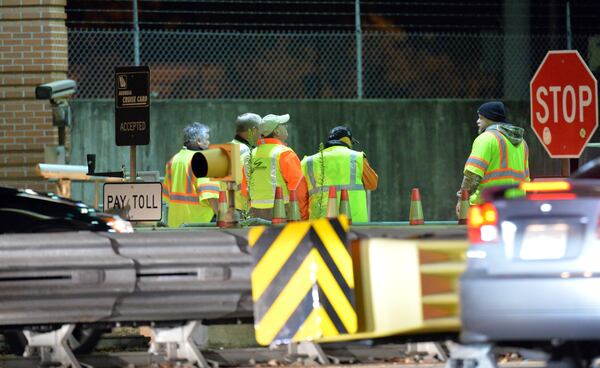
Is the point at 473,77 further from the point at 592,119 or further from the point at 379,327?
the point at 379,327

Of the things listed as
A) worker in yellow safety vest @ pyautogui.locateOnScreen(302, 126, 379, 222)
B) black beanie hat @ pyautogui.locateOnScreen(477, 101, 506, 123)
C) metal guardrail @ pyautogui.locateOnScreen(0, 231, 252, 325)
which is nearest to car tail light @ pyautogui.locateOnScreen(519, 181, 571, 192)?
metal guardrail @ pyautogui.locateOnScreen(0, 231, 252, 325)

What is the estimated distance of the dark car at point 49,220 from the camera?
546 inches

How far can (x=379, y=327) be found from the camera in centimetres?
1167

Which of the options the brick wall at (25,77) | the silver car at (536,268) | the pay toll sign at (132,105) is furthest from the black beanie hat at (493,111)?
the brick wall at (25,77)

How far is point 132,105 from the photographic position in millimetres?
17609

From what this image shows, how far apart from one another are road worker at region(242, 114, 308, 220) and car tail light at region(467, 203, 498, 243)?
7662mm

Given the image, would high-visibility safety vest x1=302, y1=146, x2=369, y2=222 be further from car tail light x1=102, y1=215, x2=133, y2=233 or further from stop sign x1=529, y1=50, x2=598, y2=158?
car tail light x1=102, y1=215, x2=133, y2=233

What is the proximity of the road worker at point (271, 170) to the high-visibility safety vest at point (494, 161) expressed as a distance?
218 centimetres

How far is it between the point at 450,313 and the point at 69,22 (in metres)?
14.6

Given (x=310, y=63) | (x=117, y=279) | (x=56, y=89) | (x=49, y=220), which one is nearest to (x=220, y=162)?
(x=49, y=220)

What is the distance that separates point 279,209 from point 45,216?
327cm

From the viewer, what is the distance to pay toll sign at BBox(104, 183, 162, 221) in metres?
16.8

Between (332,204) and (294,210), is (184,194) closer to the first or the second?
(294,210)

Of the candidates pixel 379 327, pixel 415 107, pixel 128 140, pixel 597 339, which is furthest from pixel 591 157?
pixel 597 339
